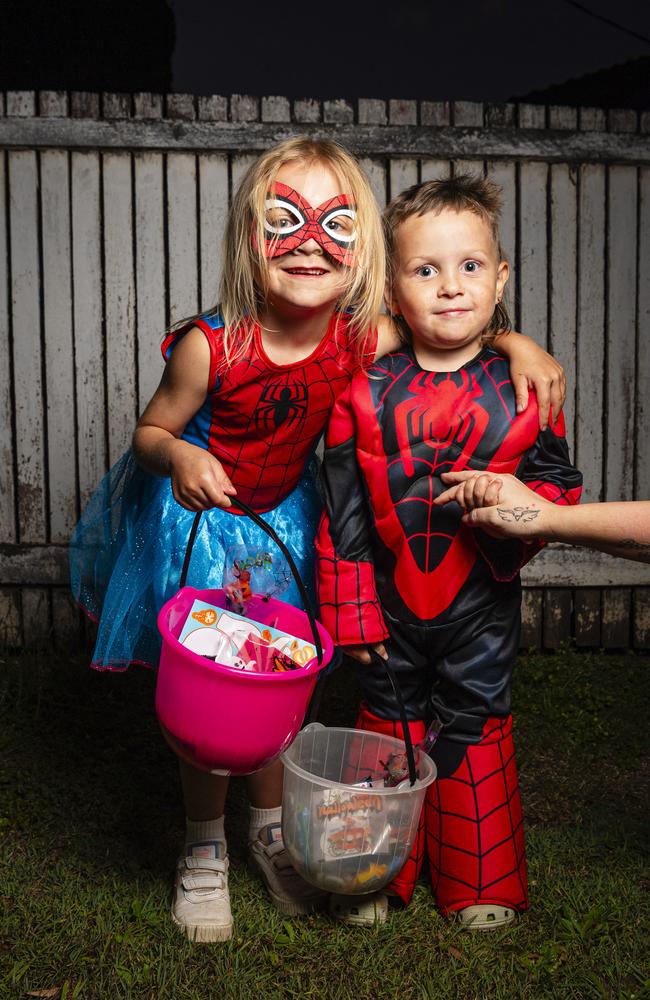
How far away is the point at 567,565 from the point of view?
13.2ft

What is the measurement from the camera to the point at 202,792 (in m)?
2.31

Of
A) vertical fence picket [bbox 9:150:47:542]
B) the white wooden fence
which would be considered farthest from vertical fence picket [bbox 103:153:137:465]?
vertical fence picket [bbox 9:150:47:542]

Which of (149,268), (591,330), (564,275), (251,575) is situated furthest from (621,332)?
(251,575)

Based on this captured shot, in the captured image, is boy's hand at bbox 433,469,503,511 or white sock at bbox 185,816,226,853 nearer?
boy's hand at bbox 433,469,503,511

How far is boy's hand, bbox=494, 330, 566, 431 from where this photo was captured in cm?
211

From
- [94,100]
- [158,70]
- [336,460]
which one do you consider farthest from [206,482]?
[158,70]

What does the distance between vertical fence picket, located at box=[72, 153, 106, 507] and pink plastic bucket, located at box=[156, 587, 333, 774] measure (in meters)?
2.10

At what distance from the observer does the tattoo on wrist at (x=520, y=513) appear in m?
1.99

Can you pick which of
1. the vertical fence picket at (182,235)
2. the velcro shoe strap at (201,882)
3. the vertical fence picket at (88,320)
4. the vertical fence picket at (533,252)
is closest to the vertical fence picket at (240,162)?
the vertical fence picket at (182,235)

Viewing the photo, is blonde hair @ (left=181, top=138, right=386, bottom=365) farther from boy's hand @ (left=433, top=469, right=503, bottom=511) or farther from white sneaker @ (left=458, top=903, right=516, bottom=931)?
white sneaker @ (left=458, top=903, right=516, bottom=931)

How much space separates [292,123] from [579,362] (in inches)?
62.1

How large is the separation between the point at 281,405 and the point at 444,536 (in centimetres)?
52

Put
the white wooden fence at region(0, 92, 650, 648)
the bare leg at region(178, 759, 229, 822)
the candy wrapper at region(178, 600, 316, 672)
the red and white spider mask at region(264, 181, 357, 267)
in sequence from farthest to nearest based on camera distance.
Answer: the white wooden fence at region(0, 92, 650, 648) → the bare leg at region(178, 759, 229, 822) → the red and white spider mask at region(264, 181, 357, 267) → the candy wrapper at region(178, 600, 316, 672)

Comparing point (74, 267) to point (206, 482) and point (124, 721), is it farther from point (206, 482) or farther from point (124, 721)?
point (206, 482)
